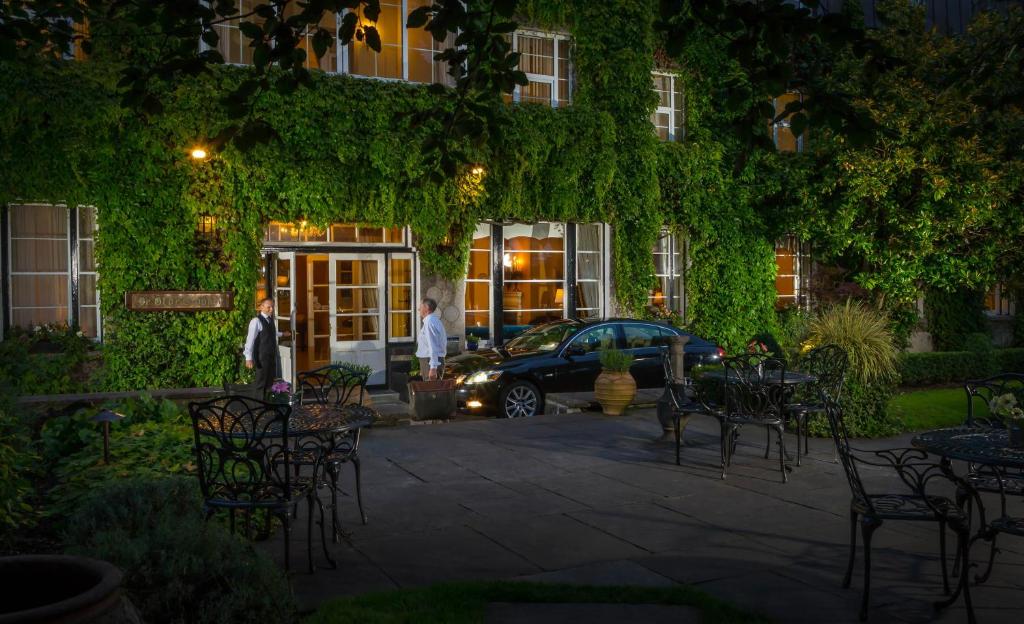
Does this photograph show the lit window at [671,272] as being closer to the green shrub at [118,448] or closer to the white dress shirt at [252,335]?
the white dress shirt at [252,335]

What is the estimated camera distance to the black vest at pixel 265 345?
1255cm

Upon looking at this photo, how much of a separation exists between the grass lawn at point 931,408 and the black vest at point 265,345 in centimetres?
822

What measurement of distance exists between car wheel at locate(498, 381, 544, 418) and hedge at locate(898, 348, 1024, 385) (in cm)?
886

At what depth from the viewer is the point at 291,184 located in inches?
586

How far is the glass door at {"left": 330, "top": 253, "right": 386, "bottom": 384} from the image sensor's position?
16.4 metres

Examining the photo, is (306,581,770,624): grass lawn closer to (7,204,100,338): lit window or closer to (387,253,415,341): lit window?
(7,204,100,338): lit window

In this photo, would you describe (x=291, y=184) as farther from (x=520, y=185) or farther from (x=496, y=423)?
(x=496, y=423)

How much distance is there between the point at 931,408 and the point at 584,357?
5.67 meters

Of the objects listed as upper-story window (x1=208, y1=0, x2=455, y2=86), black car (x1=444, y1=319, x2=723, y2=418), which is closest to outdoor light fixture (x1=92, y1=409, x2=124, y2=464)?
black car (x1=444, y1=319, x2=723, y2=418)

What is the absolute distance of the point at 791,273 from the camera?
68.9 feet

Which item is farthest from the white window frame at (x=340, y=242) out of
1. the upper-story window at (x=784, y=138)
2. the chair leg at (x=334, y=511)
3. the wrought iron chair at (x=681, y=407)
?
the chair leg at (x=334, y=511)

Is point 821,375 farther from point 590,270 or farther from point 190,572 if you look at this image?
point 590,270

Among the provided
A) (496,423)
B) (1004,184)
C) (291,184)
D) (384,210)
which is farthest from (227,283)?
(1004,184)

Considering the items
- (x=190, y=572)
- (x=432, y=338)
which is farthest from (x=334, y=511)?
(x=432, y=338)
